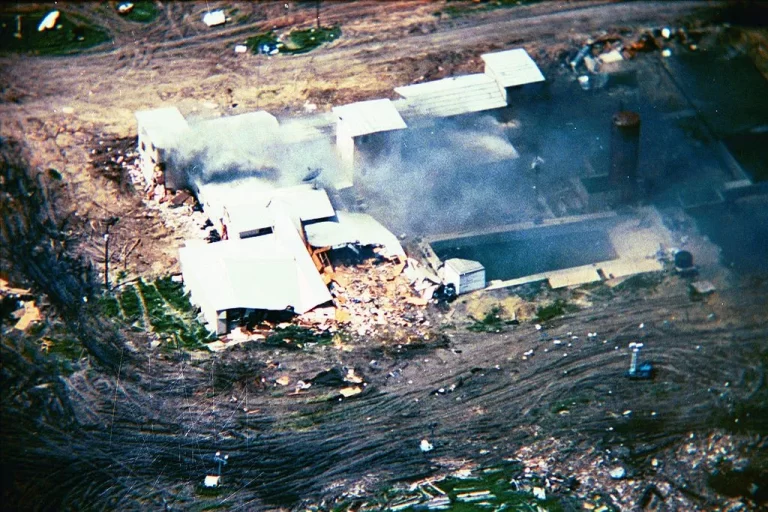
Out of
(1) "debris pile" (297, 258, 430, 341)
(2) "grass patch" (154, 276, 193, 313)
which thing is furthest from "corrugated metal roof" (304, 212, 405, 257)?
(2) "grass patch" (154, 276, 193, 313)

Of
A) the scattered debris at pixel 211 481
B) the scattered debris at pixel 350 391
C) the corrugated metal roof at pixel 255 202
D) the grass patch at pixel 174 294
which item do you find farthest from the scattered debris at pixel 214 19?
the scattered debris at pixel 211 481

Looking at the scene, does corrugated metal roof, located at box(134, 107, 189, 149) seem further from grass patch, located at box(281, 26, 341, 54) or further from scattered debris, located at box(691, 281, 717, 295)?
scattered debris, located at box(691, 281, 717, 295)

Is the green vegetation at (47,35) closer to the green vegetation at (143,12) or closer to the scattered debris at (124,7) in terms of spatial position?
the scattered debris at (124,7)

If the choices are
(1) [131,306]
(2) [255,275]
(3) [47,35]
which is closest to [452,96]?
(2) [255,275]

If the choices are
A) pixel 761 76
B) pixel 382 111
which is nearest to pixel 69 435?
pixel 382 111

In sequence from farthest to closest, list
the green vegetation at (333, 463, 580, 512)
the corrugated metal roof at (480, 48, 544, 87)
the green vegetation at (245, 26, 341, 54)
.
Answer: the green vegetation at (245, 26, 341, 54) → the corrugated metal roof at (480, 48, 544, 87) → the green vegetation at (333, 463, 580, 512)

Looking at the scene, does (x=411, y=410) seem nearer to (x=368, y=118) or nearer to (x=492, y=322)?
(x=492, y=322)

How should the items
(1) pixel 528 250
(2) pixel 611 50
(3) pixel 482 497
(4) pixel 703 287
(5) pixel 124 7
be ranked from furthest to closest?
(5) pixel 124 7, (2) pixel 611 50, (1) pixel 528 250, (4) pixel 703 287, (3) pixel 482 497
